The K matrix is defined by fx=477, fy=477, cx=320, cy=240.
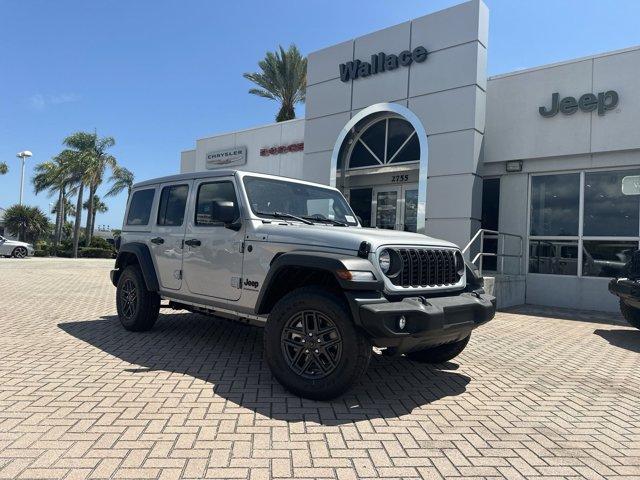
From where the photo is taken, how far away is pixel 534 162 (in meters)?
11.5

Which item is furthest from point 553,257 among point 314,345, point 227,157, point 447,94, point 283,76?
point 283,76

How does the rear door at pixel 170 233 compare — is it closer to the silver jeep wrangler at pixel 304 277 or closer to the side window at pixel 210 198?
the silver jeep wrangler at pixel 304 277

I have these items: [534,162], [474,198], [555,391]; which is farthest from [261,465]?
[534,162]

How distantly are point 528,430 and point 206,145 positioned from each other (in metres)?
18.6

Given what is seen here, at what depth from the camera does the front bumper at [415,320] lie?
3566 millimetres

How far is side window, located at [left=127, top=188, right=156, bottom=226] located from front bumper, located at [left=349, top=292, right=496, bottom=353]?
12.3ft

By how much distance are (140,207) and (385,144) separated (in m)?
7.91

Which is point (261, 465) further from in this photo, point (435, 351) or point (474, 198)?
point (474, 198)

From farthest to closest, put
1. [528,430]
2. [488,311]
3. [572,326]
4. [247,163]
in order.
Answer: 1. [247,163]
2. [572,326]
3. [488,311]
4. [528,430]

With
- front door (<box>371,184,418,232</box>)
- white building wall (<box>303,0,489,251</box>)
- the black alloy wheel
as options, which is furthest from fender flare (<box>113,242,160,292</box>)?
front door (<box>371,184,418,232</box>)

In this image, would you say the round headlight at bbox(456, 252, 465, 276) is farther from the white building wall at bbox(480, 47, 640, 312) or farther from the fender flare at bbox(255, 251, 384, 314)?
the white building wall at bbox(480, 47, 640, 312)

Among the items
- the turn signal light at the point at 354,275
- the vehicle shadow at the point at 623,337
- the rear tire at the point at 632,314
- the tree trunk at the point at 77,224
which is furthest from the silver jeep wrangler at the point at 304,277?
the tree trunk at the point at 77,224

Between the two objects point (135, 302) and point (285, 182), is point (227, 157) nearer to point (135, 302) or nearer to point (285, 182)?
Answer: point (135, 302)

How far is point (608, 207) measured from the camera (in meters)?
10.5
